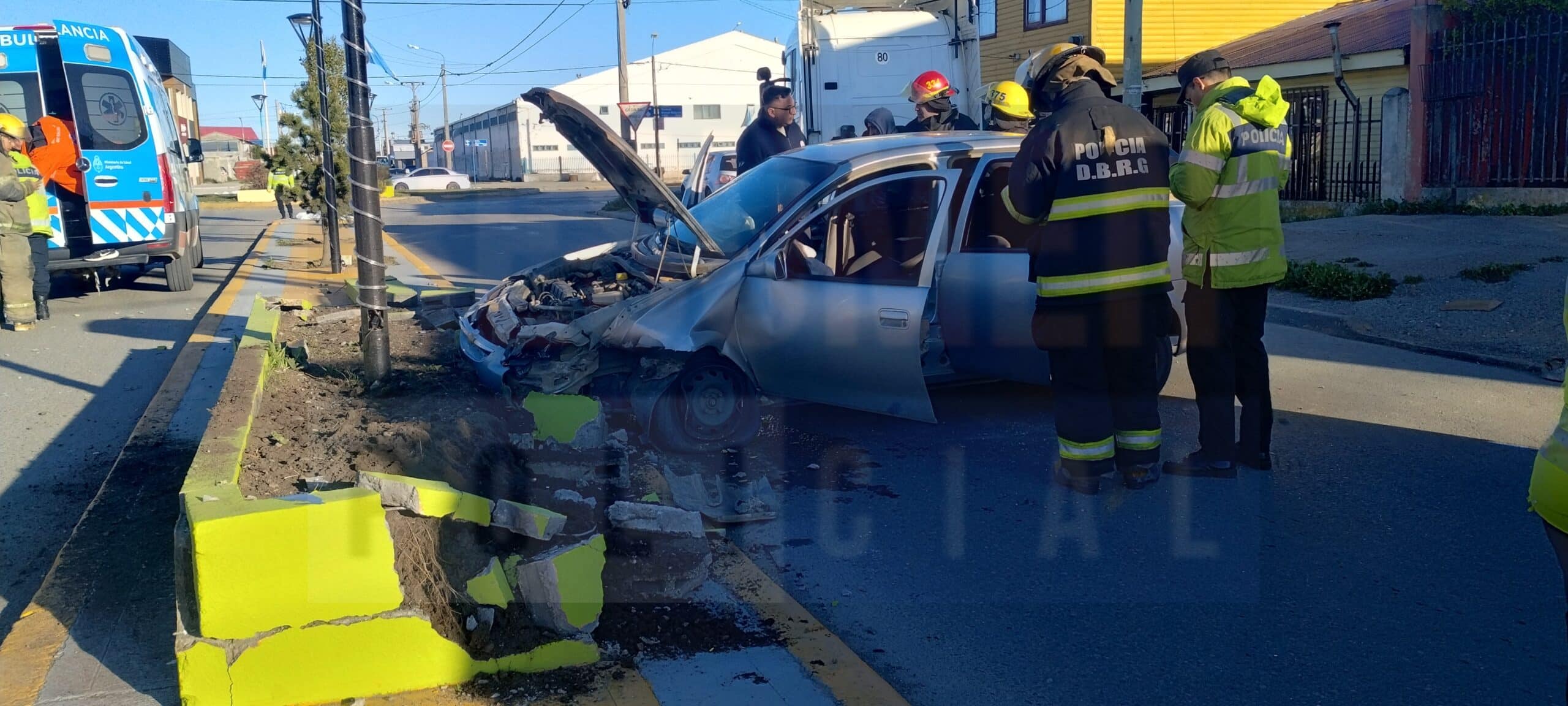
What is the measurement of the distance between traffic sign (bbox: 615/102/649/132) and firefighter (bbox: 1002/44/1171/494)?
1666cm

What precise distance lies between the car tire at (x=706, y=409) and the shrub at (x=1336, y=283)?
19.7 ft

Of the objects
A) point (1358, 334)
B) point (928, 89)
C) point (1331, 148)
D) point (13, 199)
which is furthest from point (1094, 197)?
point (1331, 148)

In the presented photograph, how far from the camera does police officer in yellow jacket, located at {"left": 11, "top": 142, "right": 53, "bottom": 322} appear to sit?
34.1ft

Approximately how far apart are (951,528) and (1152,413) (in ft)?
3.24

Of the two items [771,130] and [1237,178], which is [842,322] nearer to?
[1237,178]

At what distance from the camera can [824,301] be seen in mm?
5688

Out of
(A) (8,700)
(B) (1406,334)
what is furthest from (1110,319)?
(B) (1406,334)

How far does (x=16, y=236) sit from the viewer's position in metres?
10.3

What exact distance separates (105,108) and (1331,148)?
1680 centimetres

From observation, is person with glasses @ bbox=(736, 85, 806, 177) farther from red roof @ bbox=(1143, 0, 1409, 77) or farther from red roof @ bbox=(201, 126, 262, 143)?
red roof @ bbox=(201, 126, 262, 143)

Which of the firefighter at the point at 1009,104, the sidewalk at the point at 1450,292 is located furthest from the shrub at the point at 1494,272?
the firefighter at the point at 1009,104

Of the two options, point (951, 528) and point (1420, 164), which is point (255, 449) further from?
point (1420, 164)

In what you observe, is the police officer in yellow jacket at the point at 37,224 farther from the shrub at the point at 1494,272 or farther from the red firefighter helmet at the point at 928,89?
the shrub at the point at 1494,272

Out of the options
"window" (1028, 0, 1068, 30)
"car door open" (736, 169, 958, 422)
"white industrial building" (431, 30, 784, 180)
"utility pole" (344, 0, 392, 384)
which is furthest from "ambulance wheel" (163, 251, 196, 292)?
"white industrial building" (431, 30, 784, 180)
